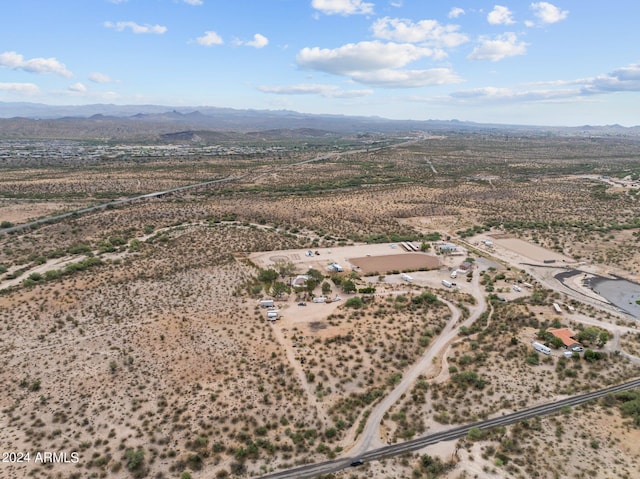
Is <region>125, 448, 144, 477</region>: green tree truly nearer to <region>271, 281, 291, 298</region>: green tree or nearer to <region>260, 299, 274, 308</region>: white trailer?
<region>260, 299, 274, 308</region>: white trailer

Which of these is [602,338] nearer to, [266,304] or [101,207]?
[266,304]

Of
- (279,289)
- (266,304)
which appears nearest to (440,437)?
(266,304)

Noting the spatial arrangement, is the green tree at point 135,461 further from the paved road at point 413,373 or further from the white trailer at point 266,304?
the white trailer at point 266,304

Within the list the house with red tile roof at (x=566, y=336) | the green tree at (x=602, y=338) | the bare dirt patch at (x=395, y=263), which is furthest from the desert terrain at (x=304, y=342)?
the house with red tile roof at (x=566, y=336)

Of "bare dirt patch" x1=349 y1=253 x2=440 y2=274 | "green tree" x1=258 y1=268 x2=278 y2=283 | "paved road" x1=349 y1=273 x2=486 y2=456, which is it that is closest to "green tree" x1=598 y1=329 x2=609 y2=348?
"paved road" x1=349 y1=273 x2=486 y2=456

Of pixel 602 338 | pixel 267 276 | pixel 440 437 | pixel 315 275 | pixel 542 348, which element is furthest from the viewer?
pixel 315 275
